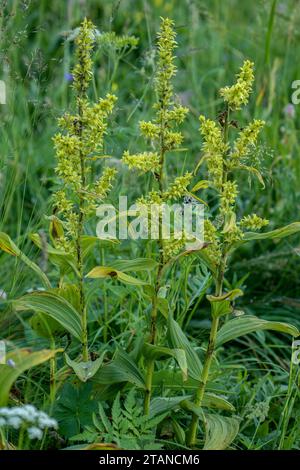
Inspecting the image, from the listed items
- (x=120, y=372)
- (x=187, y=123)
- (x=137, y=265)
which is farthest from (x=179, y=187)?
(x=187, y=123)

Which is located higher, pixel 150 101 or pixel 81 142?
pixel 150 101

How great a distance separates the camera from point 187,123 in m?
4.00

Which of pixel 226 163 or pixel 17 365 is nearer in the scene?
pixel 17 365

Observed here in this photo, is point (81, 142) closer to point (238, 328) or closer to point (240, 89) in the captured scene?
point (240, 89)

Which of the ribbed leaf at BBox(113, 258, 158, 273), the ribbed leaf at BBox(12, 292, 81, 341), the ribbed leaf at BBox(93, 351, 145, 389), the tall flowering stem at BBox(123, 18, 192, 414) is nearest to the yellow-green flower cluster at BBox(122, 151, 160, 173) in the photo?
the tall flowering stem at BBox(123, 18, 192, 414)

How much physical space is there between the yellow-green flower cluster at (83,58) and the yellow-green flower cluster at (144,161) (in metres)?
0.21

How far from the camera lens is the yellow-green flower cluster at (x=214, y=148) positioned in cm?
205

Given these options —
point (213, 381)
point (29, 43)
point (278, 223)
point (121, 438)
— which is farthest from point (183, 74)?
point (121, 438)

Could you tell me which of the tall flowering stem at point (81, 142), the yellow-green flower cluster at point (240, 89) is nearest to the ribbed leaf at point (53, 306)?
the tall flowering stem at point (81, 142)

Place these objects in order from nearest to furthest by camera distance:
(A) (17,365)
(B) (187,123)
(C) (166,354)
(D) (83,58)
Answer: (A) (17,365) < (D) (83,58) < (C) (166,354) < (B) (187,123)

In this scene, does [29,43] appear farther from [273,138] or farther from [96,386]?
[96,386]

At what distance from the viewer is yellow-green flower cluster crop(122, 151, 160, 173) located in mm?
2031

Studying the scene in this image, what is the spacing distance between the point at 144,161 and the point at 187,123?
6.50ft

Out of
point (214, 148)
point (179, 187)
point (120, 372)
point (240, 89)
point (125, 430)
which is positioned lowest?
point (125, 430)
